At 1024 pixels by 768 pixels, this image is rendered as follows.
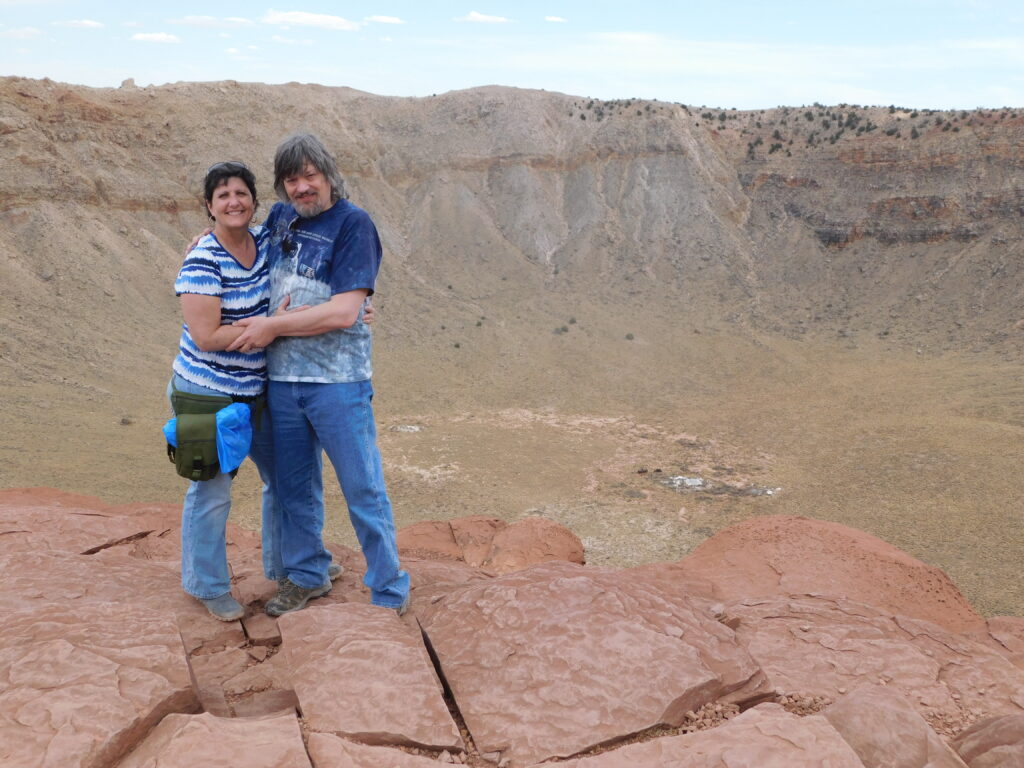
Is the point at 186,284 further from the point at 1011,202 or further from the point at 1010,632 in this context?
the point at 1011,202

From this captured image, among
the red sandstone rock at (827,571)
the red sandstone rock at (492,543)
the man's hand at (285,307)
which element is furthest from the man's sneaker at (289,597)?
the red sandstone rock at (492,543)

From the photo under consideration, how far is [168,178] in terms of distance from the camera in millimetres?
21844

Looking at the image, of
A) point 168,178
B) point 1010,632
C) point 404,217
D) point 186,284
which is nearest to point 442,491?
point 1010,632

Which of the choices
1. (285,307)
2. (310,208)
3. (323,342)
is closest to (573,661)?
(323,342)

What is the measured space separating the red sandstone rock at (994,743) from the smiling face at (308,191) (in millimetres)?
3386

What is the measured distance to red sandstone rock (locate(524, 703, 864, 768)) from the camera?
2.16 metres

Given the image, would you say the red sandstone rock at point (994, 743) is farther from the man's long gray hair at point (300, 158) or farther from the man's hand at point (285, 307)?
the man's long gray hair at point (300, 158)

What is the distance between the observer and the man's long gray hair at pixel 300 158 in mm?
3266

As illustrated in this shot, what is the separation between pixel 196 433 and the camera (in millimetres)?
3271

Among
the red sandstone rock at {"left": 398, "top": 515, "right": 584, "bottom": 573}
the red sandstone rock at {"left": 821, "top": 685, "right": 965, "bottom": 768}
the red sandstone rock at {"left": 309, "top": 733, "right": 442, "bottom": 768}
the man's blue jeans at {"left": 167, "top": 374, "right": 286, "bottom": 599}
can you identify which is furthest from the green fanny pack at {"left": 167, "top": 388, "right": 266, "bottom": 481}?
the red sandstone rock at {"left": 398, "top": 515, "right": 584, "bottom": 573}

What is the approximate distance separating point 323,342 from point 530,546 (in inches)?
192

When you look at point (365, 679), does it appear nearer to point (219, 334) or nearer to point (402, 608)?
point (402, 608)

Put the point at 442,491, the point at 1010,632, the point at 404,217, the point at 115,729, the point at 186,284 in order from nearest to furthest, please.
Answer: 1. the point at 115,729
2. the point at 186,284
3. the point at 1010,632
4. the point at 442,491
5. the point at 404,217

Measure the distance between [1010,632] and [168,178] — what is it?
76.9ft
